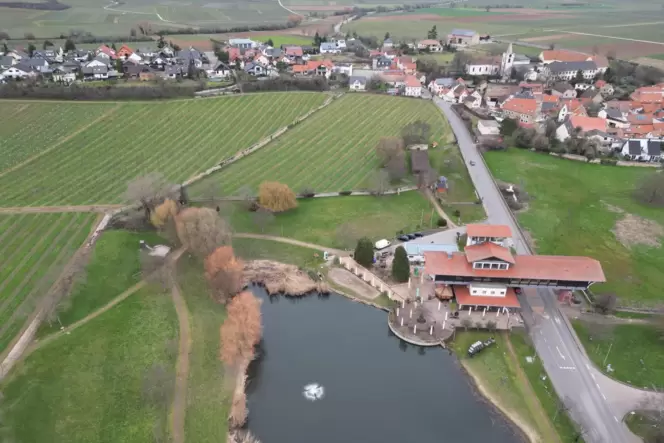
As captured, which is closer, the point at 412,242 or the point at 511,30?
the point at 412,242

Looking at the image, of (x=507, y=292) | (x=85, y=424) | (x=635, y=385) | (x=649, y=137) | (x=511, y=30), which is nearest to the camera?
(x=85, y=424)

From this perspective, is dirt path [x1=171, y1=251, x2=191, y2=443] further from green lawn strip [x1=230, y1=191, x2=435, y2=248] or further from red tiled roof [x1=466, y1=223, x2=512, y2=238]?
red tiled roof [x1=466, y1=223, x2=512, y2=238]

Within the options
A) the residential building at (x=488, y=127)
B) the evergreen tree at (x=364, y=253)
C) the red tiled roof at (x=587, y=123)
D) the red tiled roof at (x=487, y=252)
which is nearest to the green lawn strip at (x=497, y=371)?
the red tiled roof at (x=487, y=252)

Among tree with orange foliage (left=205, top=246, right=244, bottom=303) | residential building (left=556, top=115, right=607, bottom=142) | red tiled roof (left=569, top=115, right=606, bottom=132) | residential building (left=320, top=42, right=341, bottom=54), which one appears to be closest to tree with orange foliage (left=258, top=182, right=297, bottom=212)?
tree with orange foliage (left=205, top=246, right=244, bottom=303)

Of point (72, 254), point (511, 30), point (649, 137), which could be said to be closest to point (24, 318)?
point (72, 254)

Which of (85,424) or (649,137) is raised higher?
(649,137)

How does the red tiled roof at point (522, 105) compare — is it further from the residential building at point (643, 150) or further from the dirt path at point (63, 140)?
the dirt path at point (63, 140)

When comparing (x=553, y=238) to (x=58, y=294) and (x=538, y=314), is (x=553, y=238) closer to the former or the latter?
(x=538, y=314)

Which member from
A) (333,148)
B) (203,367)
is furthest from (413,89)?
(203,367)
